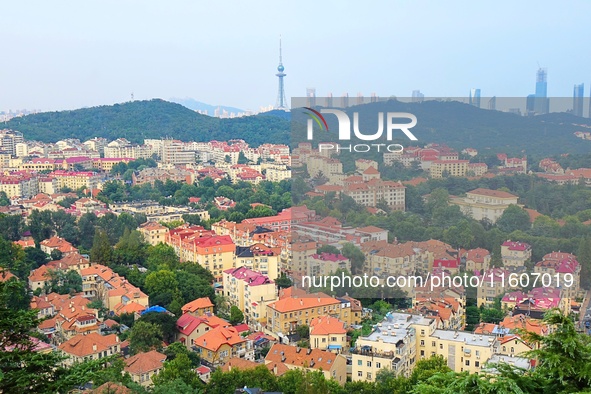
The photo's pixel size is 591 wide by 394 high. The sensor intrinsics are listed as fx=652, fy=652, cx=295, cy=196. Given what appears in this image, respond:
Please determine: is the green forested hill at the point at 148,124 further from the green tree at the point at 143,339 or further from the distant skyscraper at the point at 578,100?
the distant skyscraper at the point at 578,100

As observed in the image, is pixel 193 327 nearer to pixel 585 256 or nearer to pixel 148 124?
pixel 585 256

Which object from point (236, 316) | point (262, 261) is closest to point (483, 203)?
point (236, 316)

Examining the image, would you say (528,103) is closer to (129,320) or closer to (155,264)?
(129,320)

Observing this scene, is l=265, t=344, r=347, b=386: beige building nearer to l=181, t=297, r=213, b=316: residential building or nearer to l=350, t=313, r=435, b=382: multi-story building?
l=350, t=313, r=435, b=382: multi-story building

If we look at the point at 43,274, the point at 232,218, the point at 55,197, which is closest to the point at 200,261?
the point at 43,274

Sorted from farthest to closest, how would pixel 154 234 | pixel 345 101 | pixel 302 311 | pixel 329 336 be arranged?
pixel 154 234
pixel 302 311
pixel 329 336
pixel 345 101

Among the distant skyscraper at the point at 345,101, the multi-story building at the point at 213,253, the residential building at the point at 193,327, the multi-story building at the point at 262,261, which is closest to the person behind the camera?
the distant skyscraper at the point at 345,101

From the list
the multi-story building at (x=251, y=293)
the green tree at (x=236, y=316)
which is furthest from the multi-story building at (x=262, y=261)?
the green tree at (x=236, y=316)
